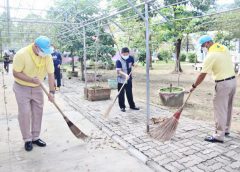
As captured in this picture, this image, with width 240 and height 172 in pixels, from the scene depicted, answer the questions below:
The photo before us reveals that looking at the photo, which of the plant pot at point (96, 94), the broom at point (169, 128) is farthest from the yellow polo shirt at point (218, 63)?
the plant pot at point (96, 94)

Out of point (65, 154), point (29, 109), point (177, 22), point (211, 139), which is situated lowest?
point (65, 154)

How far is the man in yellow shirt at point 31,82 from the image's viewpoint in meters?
3.84

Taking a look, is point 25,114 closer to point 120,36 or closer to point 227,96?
point 227,96

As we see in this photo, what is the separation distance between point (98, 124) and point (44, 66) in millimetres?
1847

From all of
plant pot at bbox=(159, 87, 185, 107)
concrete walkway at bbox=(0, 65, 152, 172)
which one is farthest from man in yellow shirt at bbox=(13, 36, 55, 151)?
plant pot at bbox=(159, 87, 185, 107)

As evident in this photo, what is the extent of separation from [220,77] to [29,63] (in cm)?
285

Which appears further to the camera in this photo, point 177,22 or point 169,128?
point 177,22

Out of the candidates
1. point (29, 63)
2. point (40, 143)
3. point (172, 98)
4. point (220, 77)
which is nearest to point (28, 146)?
point (40, 143)

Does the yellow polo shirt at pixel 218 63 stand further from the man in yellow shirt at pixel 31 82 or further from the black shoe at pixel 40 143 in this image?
the black shoe at pixel 40 143

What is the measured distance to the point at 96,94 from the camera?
25.4 ft

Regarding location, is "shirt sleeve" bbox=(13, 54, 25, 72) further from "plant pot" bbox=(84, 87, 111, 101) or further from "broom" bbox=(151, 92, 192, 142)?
"plant pot" bbox=(84, 87, 111, 101)

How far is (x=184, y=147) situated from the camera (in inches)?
159

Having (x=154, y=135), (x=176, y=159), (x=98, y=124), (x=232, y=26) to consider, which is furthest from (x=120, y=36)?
(x=176, y=159)

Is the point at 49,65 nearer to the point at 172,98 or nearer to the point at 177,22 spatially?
the point at 172,98
